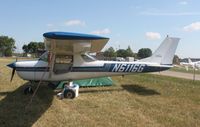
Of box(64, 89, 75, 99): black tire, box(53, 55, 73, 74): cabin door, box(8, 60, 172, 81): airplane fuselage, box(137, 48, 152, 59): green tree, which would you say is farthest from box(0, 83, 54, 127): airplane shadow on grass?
box(137, 48, 152, 59): green tree

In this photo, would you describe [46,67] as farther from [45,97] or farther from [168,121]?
[168,121]

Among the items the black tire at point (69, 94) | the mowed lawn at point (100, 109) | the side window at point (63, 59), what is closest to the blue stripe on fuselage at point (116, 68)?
the side window at point (63, 59)

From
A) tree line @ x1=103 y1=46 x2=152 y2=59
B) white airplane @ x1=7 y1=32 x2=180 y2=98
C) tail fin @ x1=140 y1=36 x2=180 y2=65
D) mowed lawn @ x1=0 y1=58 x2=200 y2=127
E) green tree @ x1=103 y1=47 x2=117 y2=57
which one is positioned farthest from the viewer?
tree line @ x1=103 y1=46 x2=152 y2=59

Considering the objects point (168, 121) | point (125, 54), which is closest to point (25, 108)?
point (168, 121)

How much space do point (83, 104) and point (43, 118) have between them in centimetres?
183

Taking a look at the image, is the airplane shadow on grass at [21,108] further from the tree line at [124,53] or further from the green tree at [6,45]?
the green tree at [6,45]

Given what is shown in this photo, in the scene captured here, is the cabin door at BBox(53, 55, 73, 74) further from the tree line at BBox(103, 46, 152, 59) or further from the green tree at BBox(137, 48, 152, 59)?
the green tree at BBox(137, 48, 152, 59)

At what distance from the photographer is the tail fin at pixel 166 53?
1095cm

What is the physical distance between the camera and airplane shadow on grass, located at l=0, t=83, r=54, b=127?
571 cm

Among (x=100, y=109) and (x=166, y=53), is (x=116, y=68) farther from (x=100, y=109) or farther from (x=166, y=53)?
(x=100, y=109)

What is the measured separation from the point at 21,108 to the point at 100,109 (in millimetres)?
2187

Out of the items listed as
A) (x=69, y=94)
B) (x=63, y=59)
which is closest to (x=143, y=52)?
(x=63, y=59)

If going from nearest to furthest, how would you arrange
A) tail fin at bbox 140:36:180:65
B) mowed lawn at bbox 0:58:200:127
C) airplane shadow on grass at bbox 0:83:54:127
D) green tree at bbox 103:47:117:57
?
airplane shadow on grass at bbox 0:83:54:127 → mowed lawn at bbox 0:58:200:127 → tail fin at bbox 140:36:180:65 → green tree at bbox 103:47:117:57

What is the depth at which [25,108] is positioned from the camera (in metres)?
6.84
